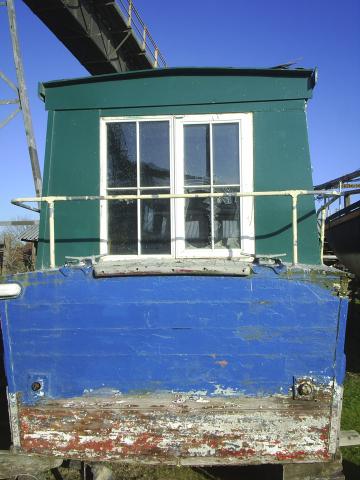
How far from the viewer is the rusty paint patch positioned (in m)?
3.14

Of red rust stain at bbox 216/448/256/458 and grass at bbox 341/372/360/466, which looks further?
grass at bbox 341/372/360/466

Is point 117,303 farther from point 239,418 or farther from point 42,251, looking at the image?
point 42,251

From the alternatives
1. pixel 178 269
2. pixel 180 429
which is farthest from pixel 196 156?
pixel 180 429

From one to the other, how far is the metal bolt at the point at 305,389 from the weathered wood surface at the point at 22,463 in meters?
2.12

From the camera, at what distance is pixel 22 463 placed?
3318 mm

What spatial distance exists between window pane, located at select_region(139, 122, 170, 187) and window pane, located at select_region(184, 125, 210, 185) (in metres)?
0.22

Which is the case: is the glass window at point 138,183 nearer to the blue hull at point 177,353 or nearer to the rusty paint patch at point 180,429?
the blue hull at point 177,353

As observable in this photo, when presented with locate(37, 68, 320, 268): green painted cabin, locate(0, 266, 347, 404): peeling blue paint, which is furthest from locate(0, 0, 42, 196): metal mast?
locate(0, 266, 347, 404): peeling blue paint

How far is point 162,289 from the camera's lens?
3.17m

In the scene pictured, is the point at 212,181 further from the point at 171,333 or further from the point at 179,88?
the point at 171,333

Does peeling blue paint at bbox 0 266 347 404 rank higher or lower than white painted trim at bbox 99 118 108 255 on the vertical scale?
lower

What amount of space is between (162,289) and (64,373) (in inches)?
42.8

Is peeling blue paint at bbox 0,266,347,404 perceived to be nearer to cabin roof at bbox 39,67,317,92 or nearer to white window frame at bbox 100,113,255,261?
white window frame at bbox 100,113,255,261

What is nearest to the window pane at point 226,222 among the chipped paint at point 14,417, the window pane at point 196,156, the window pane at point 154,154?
the window pane at point 196,156
